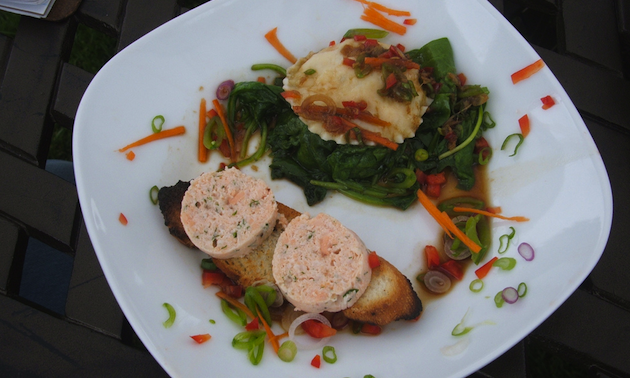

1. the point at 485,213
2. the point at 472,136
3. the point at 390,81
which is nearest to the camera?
the point at 485,213

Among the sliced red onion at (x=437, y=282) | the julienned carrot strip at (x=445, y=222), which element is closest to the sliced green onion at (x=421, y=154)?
the julienned carrot strip at (x=445, y=222)

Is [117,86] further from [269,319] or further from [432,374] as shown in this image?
[432,374]

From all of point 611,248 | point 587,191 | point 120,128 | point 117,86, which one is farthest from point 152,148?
point 611,248

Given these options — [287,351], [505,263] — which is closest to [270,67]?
[287,351]

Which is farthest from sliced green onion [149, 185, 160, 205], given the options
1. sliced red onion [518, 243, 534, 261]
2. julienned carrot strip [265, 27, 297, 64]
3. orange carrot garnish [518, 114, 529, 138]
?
orange carrot garnish [518, 114, 529, 138]

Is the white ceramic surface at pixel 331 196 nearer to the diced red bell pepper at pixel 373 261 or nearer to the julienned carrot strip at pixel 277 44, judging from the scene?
the julienned carrot strip at pixel 277 44

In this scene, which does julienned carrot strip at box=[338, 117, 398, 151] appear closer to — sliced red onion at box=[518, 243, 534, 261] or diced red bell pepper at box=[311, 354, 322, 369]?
sliced red onion at box=[518, 243, 534, 261]

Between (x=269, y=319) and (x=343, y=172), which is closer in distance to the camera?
(x=269, y=319)

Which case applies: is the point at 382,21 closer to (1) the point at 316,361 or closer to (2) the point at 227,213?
(2) the point at 227,213
